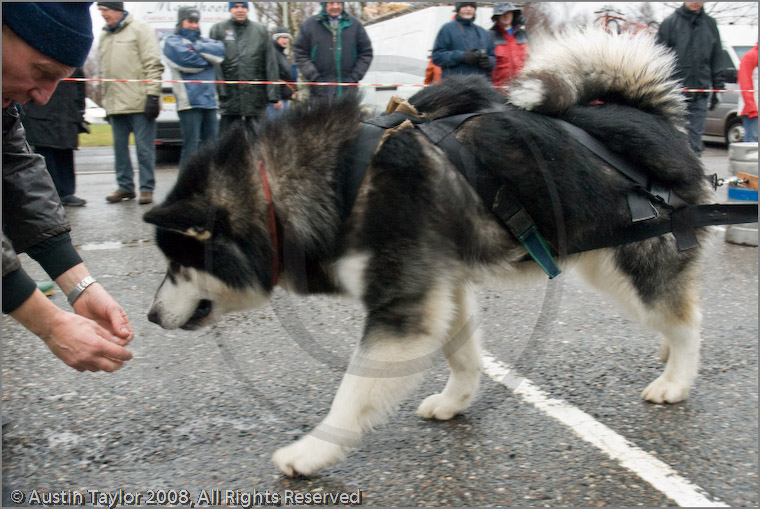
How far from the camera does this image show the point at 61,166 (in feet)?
24.7

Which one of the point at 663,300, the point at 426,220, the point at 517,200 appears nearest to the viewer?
the point at 426,220

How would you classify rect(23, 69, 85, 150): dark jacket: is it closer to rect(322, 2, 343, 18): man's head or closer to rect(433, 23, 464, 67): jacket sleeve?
rect(322, 2, 343, 18): man's head

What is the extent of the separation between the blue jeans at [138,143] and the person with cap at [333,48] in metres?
2.00

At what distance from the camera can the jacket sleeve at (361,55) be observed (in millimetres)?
7445

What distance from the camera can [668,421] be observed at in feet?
9.06

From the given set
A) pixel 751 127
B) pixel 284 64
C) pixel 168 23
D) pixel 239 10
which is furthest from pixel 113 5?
pixel 751 127

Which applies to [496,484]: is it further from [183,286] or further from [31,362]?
[31,362]

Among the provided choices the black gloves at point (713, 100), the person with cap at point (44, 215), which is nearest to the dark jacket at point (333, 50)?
the black gloves at point (713, 100)

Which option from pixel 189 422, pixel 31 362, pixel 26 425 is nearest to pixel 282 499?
pixel 189 422

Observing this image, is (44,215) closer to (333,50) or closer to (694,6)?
(333,50)

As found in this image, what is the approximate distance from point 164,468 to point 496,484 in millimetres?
1218

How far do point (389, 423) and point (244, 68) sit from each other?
600 centimetres

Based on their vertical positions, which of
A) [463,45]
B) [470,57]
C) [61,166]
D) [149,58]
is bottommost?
[61,166]

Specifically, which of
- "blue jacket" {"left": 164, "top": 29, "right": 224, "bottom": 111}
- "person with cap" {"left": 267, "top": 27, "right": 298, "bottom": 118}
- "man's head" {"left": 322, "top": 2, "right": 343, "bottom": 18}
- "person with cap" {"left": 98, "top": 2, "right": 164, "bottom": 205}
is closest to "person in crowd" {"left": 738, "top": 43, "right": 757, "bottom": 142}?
"man's head" {"left": 322, "top": 2, "right": 343, "bottom": 18}
